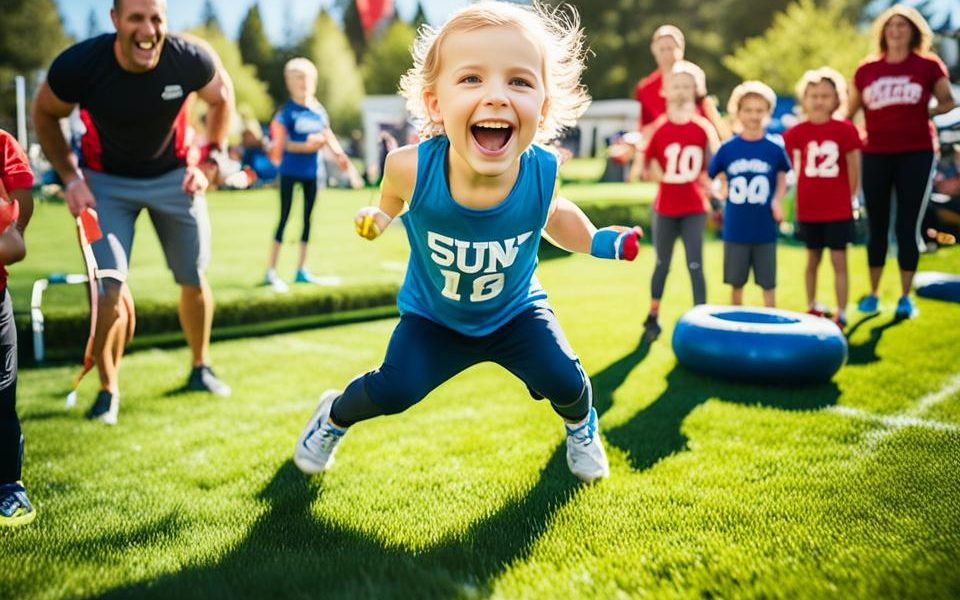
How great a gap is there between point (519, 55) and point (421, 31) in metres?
0.67

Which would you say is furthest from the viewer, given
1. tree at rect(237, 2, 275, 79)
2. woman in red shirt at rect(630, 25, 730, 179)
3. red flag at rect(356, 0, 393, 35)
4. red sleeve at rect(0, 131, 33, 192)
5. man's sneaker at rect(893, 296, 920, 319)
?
tree at rect(237, 2, 275, 79)

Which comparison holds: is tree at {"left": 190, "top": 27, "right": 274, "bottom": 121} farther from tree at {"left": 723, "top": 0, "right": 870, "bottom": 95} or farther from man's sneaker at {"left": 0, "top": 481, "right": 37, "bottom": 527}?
man's sneaker at {"left": 0, "top": 481, "right": 37, "bottom": 527}

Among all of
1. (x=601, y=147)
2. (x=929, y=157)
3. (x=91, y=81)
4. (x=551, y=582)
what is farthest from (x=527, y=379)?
(x=601, y=147)

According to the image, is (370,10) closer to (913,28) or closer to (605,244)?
(913,28)

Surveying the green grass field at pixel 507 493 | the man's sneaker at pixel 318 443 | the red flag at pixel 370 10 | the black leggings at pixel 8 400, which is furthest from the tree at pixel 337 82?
the black leggings at pixel 8 400

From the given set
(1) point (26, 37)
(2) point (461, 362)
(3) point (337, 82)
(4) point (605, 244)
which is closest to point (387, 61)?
(3) point (337, 82)

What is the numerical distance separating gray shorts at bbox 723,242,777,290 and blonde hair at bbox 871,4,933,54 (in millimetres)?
2039

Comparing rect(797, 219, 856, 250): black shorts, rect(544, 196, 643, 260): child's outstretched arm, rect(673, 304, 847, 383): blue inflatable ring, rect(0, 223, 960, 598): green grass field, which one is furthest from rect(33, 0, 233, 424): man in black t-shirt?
rect(797, 219, 856, 250): black shorts

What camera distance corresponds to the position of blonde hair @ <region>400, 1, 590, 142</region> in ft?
9.12

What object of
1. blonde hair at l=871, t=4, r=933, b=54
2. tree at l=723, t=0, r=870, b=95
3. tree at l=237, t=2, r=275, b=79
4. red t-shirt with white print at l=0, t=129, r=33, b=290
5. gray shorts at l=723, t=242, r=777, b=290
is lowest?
gray shorts at l=723, t=242, r=777, b=290

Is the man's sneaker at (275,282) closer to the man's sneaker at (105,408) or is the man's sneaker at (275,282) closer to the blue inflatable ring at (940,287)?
the man's sneaker at (105,408)

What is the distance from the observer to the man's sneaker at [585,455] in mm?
3275

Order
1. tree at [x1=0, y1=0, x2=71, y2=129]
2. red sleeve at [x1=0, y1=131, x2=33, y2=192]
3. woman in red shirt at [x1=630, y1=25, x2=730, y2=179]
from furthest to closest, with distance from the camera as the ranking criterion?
tree at [x1=0, y1=0, x2=71, y2=129]
woman in red shirt at [x1=630, y1=25, x2=730, y2=179]
red sleeve at [x1=0, y1=131, x2=33, y2=192]

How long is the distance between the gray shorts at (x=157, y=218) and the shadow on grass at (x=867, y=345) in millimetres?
4586
